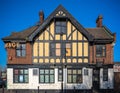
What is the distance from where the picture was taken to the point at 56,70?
96.8 feet

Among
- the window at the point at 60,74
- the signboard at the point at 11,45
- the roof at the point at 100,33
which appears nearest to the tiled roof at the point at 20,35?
the signboard at the point at 11,45

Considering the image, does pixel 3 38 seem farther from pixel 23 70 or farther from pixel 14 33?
pixel 23 70

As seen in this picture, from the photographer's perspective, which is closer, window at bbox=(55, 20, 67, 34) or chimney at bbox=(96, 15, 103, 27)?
window at bbox=(55, 20, 67, 34)

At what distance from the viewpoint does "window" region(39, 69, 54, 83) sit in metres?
29.5

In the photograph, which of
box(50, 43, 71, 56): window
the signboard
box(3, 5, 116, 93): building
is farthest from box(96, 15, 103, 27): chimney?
→ the signboard

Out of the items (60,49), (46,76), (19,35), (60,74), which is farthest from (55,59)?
(19,35)

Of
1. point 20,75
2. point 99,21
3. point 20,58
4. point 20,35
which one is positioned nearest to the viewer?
point 20,75

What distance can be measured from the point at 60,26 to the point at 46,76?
22.5 feet

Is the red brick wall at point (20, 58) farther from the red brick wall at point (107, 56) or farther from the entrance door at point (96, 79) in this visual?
the entrance door at point (96, 79)

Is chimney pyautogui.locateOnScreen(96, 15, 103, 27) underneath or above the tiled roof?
above

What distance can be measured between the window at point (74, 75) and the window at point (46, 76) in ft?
7.33

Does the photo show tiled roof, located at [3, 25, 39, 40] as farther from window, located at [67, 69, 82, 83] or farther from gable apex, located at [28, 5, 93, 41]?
window, located at [67, 69, 82, 83]

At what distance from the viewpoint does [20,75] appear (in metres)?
29.5

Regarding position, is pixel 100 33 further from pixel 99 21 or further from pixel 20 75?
pixel 20 75
